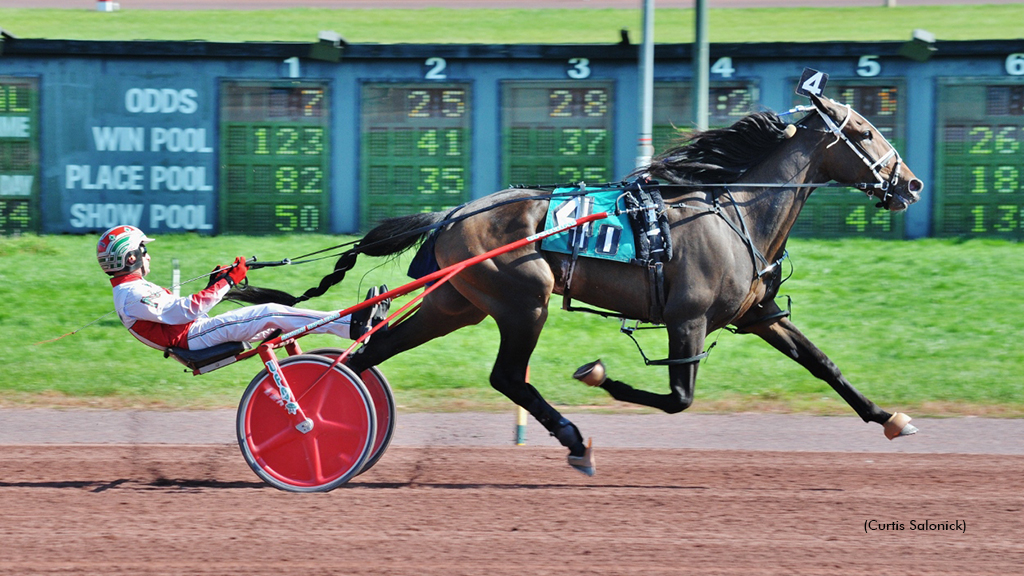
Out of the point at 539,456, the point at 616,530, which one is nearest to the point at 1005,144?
the point at 539,456

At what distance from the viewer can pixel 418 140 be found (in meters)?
13.2

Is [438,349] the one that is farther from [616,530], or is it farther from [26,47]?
[26,47]

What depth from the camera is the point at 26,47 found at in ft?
42.6

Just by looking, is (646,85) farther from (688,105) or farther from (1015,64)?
(1015,64)

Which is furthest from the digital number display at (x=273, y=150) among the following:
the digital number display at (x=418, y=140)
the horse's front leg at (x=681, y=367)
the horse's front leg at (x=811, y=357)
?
the horse's front leg at (x=681, y=367)

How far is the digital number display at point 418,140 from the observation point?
13180mm

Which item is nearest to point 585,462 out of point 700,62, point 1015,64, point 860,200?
point 700,62

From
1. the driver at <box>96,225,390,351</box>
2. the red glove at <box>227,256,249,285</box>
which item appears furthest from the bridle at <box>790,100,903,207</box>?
the red glove at <box>227,256,249,285</box>

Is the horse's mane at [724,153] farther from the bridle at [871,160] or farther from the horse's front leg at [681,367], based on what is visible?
the horse's front leg at [681,367]

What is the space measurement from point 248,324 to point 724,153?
2.75m

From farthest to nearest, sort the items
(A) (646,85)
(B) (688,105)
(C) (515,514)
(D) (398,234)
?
1. (B) (688,105)
2. (A) (646,85)
3. (D) (398,234)
4. (C) (515,514)

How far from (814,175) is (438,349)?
398 cm

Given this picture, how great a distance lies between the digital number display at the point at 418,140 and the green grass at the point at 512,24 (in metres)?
4.31

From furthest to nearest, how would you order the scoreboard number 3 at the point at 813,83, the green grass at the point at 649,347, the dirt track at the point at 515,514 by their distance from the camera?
the green grass at the point at 649,347
the scoreboard number 3 at the point at 813,83
the dirt track at the point at 515,514
